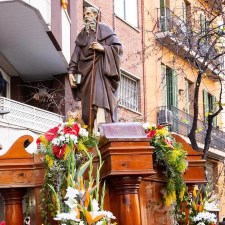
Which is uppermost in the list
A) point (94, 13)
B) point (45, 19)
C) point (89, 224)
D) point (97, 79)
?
point (45, 19)

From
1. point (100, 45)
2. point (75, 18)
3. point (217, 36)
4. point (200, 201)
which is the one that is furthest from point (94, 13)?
point (75, 18)

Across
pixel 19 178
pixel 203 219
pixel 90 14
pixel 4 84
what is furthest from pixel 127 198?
pixel 4 84

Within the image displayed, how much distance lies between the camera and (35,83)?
81.7ft

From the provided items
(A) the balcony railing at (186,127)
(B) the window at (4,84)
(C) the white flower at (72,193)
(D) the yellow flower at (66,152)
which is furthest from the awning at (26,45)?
(C) the white flower at (72,193)

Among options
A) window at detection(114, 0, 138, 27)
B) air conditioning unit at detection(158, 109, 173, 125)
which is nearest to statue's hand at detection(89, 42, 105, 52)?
window at detection(114, 0, 138, 27)

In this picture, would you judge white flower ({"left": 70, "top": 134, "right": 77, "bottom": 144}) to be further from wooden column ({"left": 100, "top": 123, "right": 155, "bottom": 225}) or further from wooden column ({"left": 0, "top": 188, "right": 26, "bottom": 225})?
wooden column ({"left": 0, "top": 188, "right": 26, "bottom": 225})

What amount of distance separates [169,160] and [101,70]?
1.38 m

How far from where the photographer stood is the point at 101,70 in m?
9.07

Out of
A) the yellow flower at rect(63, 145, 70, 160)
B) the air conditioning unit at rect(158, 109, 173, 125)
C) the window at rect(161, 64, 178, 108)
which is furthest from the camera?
the window at rect(161, 64, 178, 108)

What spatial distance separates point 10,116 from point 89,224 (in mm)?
13476

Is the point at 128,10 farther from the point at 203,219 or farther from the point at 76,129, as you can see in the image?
the point at 76,129

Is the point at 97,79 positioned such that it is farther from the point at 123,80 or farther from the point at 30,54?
the point at 123,80

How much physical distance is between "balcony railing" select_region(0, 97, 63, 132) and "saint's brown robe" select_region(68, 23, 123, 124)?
1048 centimetres

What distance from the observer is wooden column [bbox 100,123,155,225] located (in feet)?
25.1
